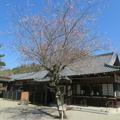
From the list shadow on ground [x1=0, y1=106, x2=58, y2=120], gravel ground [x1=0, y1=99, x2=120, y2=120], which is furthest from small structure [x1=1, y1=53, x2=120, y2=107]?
shadow on ground [x1=0, y1=106, x2=58, y2=120]

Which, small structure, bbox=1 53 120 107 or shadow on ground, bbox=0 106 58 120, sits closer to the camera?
shadow on ground, bbox=0 106 58 120

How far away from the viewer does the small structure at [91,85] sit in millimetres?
23295

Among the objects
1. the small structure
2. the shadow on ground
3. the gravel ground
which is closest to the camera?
the shadow on ground

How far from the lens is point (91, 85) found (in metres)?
25.4

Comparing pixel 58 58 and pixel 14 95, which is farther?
pixel 14 95

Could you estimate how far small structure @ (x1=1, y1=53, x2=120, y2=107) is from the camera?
76.4 feet

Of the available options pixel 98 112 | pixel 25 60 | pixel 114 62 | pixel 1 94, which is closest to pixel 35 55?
pixel 25 60

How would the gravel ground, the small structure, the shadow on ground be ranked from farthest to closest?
1. the small structure
2. the gravel ground
3. the shadow on ground

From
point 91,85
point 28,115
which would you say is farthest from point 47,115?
point 91,85

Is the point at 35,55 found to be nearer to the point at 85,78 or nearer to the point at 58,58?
the point at 58,58

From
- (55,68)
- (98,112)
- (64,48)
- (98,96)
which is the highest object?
(64,48)

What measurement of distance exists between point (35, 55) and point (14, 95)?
62.2 feet

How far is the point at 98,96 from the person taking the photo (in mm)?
24438

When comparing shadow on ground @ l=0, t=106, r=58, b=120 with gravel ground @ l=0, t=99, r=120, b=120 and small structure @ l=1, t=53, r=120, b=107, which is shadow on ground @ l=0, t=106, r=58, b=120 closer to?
gravel ground @ l=0, t=99, r=120, b=120
